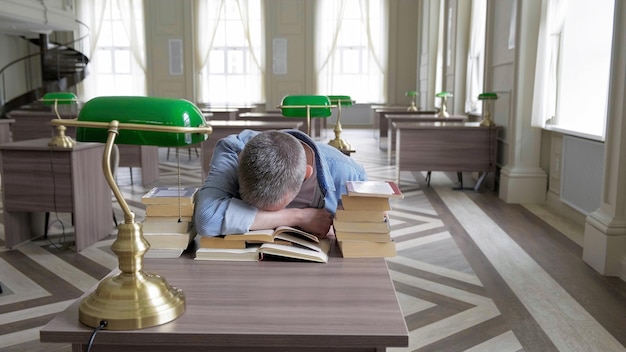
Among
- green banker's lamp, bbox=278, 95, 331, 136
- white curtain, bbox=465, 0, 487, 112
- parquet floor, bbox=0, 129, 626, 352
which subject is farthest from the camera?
white curtain, bbox=465, 0, 487, 112

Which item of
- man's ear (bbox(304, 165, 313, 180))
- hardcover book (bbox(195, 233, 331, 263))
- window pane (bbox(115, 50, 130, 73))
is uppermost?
window pane (bbox(115, 50, 130, 73))

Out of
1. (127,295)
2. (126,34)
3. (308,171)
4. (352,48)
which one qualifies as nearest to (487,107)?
(308,171)

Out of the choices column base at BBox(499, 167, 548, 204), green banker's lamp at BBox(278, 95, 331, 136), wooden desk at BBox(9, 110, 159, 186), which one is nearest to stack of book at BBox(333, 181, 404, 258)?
green banker's lamp at BBox(278, 95, 331, 136)

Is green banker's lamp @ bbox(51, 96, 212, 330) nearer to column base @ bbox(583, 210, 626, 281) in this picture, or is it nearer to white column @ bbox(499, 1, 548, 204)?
column base @ bbox(583, 210, 626, 281)

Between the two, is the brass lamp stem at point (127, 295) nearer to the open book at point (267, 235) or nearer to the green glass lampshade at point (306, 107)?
the open book at point (267, 235)

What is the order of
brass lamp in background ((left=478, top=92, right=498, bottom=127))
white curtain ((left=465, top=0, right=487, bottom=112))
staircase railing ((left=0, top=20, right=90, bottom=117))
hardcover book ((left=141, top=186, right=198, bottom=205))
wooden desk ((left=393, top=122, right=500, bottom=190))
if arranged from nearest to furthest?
1. hardcover book ((left=141, top=186, right=198, bottom=205))
2. brass lamp in background ((left=478, top=92, right=498, bottom=127))
3. wooden desk ((left=393, top=122, right=500, bottom=190))
4. white curtain ((left=465, top=0, right=487, bottom=112))
5. staircase railing ((left=0, top=20, right=90, bottom=117))

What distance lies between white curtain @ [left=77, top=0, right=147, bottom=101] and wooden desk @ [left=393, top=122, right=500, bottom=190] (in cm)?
1033

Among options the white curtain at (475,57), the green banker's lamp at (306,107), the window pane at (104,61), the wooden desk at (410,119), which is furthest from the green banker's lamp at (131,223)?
the window pane at (104,61)

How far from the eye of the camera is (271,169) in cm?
156

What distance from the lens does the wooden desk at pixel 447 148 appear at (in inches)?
254

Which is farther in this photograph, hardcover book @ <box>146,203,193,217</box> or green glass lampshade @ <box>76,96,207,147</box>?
hardcover book @ <box>146,203,193,217</box>

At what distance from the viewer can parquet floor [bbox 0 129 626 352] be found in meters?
2.67

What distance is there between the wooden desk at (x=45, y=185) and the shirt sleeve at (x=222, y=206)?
2622mm

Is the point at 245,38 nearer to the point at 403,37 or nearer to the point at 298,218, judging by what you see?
the point at 403,37
